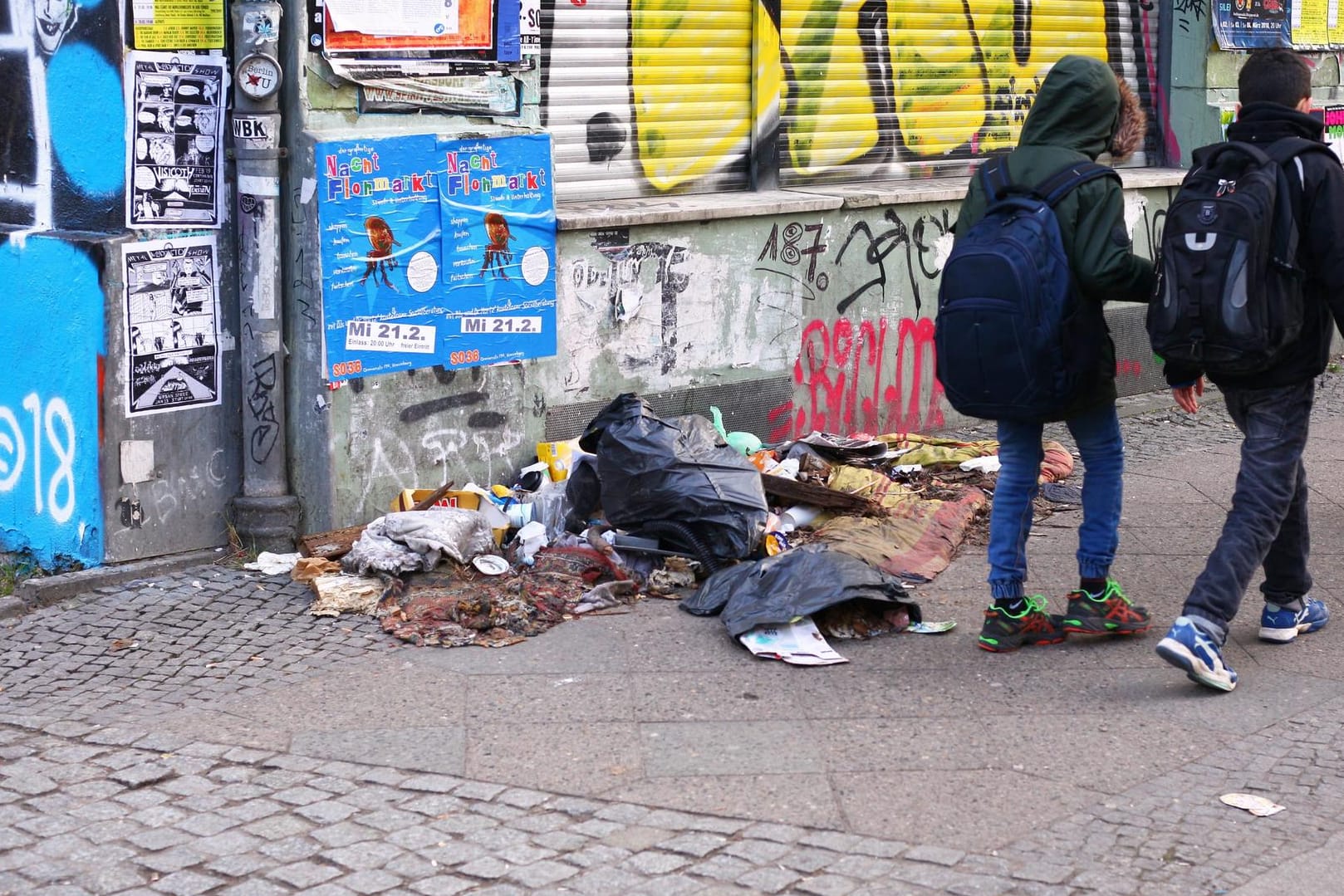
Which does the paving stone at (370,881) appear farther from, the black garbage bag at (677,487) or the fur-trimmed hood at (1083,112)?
the fur-trimmed hood at (1083,112)

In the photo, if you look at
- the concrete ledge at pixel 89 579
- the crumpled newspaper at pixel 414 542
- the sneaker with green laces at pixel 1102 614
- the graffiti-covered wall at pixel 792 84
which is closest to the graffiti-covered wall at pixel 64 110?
the concrete ledge at pixel 89 579

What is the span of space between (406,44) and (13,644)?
2.59 meters

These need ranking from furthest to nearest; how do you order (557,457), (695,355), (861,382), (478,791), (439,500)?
1. (861,382)
2. (695,355)
3. (557,457)
4. (439,500)
5. (478,791)

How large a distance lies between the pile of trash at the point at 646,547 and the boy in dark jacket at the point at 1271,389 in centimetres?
97

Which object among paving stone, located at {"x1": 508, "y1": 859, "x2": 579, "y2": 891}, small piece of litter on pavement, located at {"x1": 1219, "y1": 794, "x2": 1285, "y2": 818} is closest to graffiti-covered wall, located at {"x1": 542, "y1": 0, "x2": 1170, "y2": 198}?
A: paving stone, located at {"x1": 508, "y1": 859, "x2": 579, "y2": 891}

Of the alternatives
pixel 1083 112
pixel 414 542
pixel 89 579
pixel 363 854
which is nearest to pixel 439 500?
pixel 414 542

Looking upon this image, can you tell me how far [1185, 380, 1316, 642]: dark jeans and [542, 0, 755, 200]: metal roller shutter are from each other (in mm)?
3471

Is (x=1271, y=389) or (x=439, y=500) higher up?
(x=1271, y=389)

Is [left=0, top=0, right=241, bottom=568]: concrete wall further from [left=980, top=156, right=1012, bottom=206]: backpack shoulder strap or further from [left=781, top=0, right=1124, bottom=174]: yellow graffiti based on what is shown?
[left=781, top=0, right=1124, bottom=174]: yellow graffiti

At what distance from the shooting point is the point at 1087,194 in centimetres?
475

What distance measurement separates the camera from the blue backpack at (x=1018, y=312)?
469 centimetres

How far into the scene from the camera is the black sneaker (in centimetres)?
511

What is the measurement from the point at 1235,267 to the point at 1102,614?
4.03 ft

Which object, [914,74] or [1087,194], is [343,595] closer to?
[1087,194]
